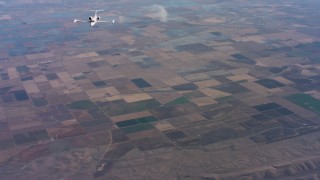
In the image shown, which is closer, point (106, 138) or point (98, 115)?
point (106, 138)

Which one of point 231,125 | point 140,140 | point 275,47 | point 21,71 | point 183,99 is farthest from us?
point 275,47

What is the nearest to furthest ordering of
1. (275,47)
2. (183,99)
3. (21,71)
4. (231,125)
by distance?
(231,125) → (183,99) → (21,71) → (275,47)

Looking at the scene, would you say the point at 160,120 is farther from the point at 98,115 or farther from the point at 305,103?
the point at 305,103

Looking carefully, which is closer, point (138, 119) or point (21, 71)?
point (138, 119)

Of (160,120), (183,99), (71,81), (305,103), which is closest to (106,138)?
(160,120)

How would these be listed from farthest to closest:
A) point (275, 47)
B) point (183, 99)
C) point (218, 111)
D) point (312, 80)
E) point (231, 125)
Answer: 1. point (275, 47)
2. point (312, 80)
3. point (183, 99)
4. point (218, 111)
5. point (231, 125)

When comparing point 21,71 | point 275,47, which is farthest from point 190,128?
point 275,47

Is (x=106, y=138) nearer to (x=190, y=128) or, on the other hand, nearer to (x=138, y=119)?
(x=138, y=119)

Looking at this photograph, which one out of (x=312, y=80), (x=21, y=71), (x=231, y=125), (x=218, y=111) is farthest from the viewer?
(x=21, y=71)
